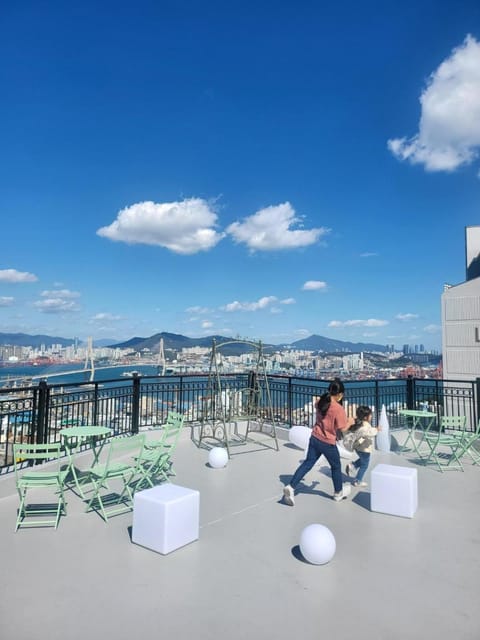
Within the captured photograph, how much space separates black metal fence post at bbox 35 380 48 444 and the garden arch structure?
316 cm

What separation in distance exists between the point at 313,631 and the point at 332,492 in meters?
3.09

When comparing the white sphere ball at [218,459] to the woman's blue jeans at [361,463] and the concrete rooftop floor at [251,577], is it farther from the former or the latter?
the woman's blue jeans at [361,463]

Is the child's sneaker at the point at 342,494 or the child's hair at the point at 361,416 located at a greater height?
the child's hair at the point at 361,416

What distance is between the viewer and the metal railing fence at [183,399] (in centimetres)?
671

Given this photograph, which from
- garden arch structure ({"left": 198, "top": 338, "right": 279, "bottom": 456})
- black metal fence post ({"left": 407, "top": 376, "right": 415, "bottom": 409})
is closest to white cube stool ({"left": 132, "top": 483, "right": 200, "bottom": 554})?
garden arch structure ({"left": 198, "top": 338, "right": 279, "bottom": 456})

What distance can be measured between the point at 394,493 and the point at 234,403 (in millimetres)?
4735

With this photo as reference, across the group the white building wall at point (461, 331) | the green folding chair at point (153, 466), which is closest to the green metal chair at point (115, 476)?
the green folding chair at point (153, 466)

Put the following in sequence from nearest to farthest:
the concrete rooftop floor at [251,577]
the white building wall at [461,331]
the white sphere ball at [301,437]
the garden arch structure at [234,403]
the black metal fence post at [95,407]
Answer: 1. the concrete rooftop floor at [251,577]
2. the black metal fence post at [95,407]
3. the white sphere ball at [301,437]
4. the garden arch structure at [234,403]
5. the white building wall at [461,331]

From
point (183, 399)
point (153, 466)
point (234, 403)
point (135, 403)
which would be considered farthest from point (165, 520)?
point (183, 399)

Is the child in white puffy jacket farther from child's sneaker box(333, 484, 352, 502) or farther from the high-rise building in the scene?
the high-rise building

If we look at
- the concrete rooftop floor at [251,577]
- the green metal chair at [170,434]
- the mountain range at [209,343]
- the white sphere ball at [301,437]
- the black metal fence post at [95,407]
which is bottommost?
the concrete rooftop floor at [251,577]

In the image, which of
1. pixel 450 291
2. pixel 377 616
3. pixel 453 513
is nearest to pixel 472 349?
pixel 450 291

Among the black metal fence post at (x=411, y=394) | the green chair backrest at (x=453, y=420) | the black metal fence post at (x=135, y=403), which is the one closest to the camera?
the green chair backrest at (x=453, y=420)

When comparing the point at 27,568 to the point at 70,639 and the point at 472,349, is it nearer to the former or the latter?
the point at 70,639
